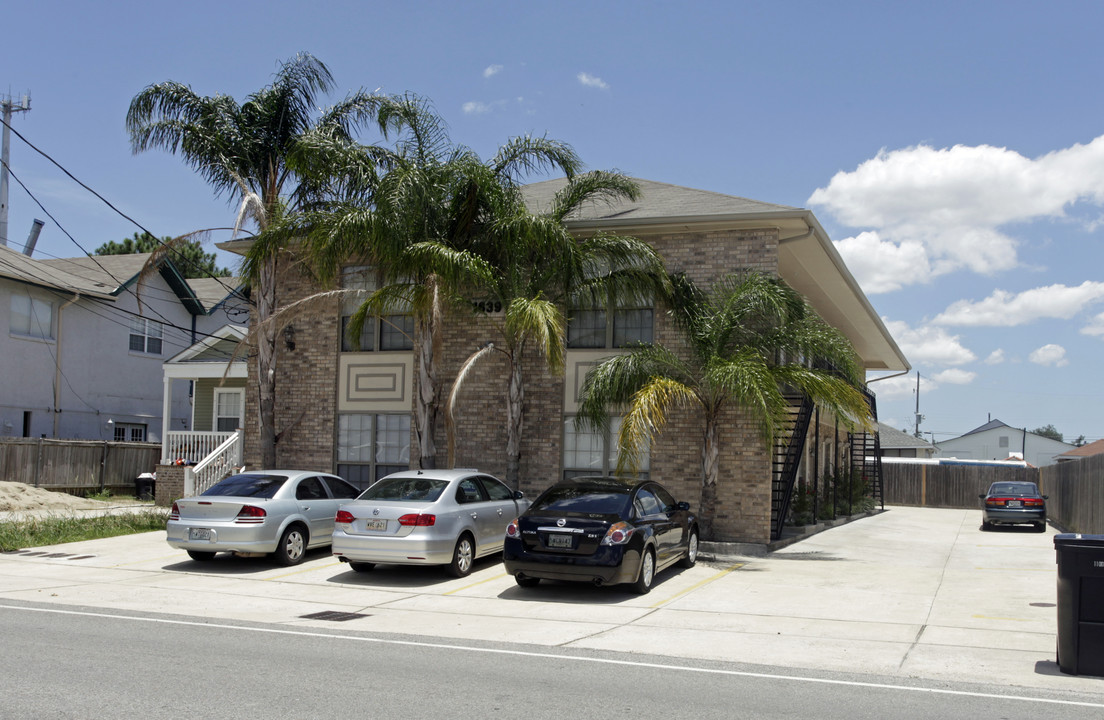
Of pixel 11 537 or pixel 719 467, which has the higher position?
pixel 719 467

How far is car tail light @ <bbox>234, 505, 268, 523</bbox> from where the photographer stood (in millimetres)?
13609

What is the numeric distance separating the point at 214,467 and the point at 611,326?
9.92 m

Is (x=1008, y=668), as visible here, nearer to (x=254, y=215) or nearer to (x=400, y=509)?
(x=400, y=509)

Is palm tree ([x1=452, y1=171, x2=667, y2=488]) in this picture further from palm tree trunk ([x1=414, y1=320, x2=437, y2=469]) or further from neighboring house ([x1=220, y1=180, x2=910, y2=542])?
palm tree trunk ([x1=414, y1=320, x2=437, y2=469])

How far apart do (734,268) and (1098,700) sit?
10.9m

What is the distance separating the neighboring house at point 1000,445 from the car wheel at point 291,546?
3468 inches

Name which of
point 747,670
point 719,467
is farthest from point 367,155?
point 747,670

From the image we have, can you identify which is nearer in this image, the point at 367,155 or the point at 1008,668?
the point at 1008,668

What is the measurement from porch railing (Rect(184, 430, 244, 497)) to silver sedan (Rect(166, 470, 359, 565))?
22.0ft

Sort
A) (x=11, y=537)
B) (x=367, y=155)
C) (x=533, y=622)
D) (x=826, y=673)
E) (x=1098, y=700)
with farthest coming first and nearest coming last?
(x=367, y=155)
(x=11, y=537)
(x=533, y=622)
(x=826, y=673)
(x=1098, y=700)

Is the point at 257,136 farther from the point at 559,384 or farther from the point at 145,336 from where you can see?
the point at 145,336

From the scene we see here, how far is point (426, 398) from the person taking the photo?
57.7 ft

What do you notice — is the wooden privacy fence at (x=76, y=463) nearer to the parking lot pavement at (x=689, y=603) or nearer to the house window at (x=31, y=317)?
the house window at (x=31, y=317)

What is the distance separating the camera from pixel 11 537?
16297mm
